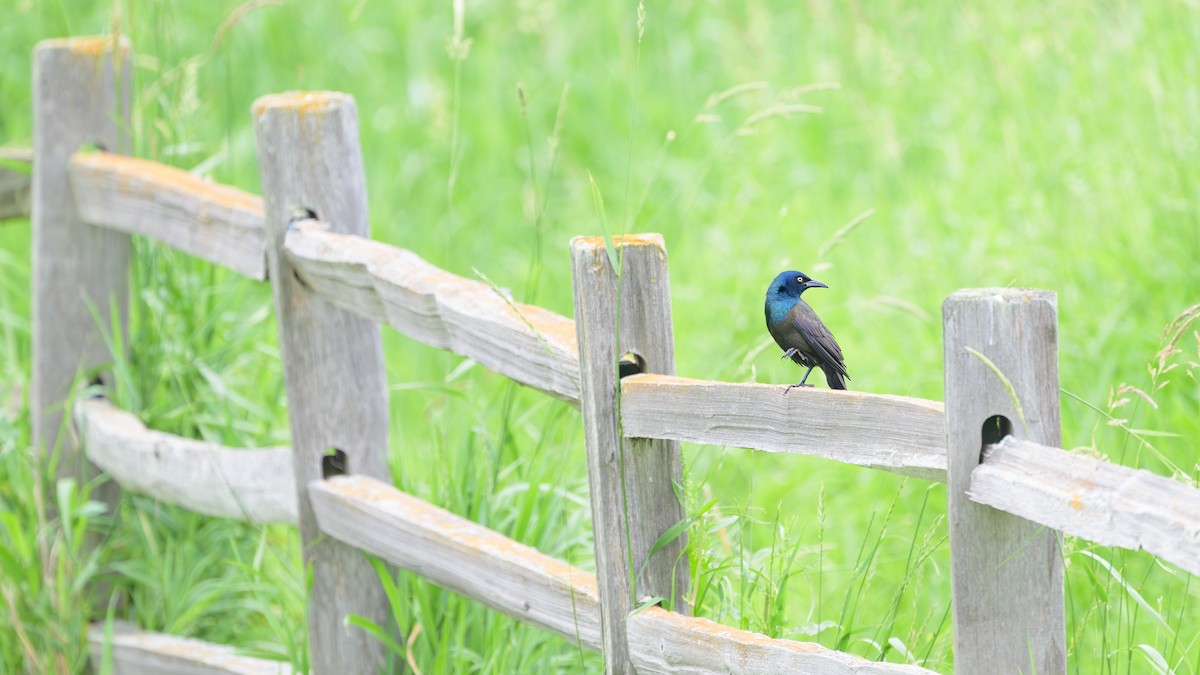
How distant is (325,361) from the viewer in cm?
302

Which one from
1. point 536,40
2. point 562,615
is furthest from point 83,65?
point 536,40

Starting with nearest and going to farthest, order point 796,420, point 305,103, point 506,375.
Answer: point 796,420, point 506,375, point 305,103

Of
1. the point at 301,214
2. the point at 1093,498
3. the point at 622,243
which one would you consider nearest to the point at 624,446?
the point at 622,243

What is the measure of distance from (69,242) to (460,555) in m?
1.92

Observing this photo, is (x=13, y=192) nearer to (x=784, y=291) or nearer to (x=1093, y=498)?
(x=784, y=291)

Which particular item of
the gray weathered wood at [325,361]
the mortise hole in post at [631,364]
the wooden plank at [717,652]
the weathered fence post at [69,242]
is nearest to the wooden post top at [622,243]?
the mortise hole in post at [631,364]

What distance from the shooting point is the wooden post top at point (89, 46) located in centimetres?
381

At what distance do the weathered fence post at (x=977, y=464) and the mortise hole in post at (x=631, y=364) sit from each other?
27.6 inches

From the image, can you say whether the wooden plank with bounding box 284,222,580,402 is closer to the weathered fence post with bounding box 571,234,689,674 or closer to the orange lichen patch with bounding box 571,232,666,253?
the weathered fence post with bounding box 571,234,689,674

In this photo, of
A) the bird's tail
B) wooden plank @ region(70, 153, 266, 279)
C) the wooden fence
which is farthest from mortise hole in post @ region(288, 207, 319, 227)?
the bird's tail

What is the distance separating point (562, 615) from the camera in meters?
2.42

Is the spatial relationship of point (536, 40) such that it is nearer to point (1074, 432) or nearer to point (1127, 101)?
point (1127, 101)

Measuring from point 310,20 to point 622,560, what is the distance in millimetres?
6322

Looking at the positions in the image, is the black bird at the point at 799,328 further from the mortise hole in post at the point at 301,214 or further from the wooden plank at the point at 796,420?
the mortise hole in post at the point at 301,214
